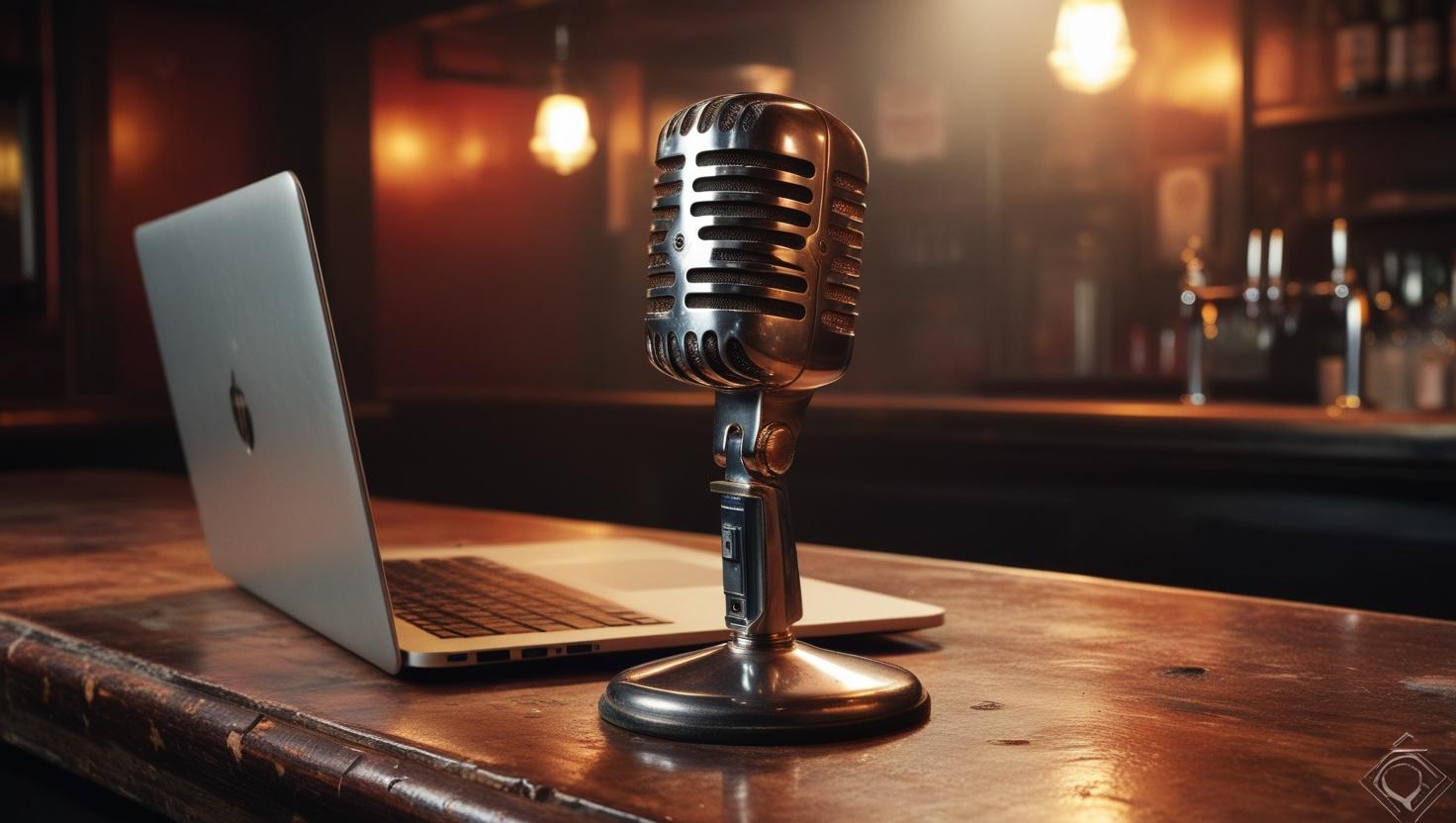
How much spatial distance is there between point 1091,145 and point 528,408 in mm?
2292

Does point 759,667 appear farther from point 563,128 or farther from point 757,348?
point 563,128

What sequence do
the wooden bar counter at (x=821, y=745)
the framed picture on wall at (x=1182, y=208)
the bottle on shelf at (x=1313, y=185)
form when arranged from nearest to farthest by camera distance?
the wooden bar counter at (x=821, y=745), the bottle on shelf at (x=1313, y=185), the framed picture on wall at (x=1182, y=208)

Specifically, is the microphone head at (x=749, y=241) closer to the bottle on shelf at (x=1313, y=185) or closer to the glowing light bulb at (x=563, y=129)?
the bottle on shelf at (x=1313, y=185)

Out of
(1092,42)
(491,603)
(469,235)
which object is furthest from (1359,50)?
(491,603)

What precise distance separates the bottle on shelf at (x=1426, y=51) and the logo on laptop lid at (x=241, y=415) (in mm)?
4000

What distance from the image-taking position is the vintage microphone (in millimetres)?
526

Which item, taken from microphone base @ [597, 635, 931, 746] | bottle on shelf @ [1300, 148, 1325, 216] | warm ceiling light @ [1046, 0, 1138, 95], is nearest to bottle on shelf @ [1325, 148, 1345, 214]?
bottle on shelf @ [1300, 148, 1325, 216]

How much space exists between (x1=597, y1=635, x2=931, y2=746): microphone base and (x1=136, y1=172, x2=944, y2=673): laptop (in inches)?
4.9

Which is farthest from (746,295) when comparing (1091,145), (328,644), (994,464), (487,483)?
(1091,145)

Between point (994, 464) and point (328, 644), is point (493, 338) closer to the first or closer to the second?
point (994, 464)

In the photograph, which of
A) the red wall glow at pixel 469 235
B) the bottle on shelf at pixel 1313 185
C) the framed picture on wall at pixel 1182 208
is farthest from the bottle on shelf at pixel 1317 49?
the red wall glow at pixel 469 235

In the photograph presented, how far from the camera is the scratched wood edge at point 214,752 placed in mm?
503

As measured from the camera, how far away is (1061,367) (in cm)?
510

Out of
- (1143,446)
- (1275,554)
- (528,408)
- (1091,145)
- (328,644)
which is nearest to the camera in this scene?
(328,644)
